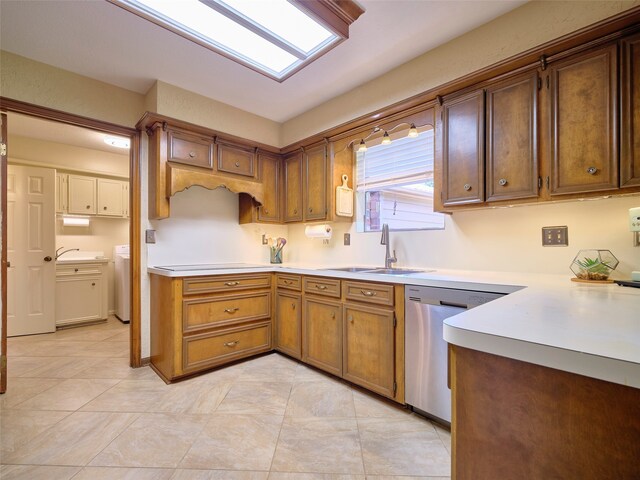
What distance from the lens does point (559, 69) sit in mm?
1637

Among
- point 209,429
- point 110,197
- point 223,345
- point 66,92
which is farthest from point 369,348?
point 110,197

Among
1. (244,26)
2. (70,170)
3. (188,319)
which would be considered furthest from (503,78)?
(70,170)

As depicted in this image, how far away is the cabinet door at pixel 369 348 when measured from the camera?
1.96 m

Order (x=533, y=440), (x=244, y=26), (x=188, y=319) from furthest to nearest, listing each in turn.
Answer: (x=188, y=319) < (x=244, y=26) < (x=533, y=440)

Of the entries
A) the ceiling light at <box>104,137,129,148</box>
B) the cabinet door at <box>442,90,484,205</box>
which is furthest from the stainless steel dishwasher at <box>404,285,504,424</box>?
the ceiling light at <box>104,137,129,148</box>

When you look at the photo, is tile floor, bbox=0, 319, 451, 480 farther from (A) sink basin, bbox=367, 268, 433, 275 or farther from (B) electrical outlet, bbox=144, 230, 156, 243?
(B) electrical outlet, bbox=144, 230, 156, 243

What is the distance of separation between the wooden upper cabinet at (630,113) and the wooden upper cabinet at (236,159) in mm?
2785

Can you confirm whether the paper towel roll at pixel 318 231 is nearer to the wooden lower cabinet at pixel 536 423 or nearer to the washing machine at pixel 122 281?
the wooden lower cabinet at pixel 536 423

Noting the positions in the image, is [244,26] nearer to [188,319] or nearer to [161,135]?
[161,135]

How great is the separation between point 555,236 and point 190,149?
2889 millimetres

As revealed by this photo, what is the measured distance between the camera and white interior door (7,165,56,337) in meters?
3.47

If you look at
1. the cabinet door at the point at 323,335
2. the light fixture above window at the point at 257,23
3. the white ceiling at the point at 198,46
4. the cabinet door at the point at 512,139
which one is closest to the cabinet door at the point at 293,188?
the white ceiling at the point at 198,46

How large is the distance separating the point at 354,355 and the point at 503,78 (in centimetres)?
206

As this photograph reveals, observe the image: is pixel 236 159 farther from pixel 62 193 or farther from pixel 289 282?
pixel 62 193
